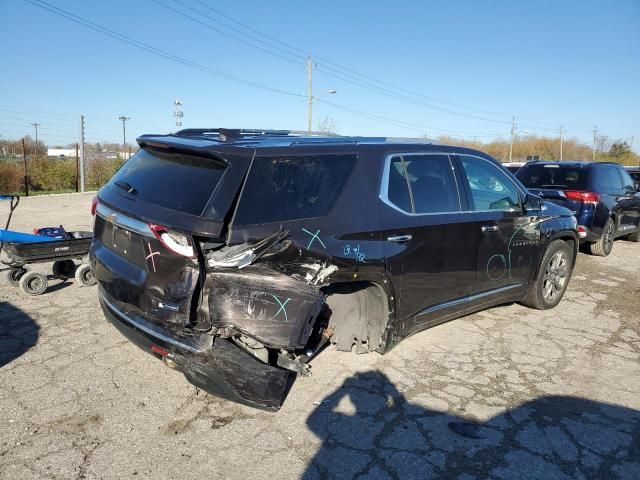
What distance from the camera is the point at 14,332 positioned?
14.3 ft

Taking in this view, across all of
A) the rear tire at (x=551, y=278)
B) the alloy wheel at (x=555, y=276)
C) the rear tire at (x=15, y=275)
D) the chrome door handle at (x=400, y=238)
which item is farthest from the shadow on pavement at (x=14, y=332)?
the alloy wheel at (x=555, y=276)

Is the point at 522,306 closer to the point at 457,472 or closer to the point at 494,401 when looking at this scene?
the point at 494,401

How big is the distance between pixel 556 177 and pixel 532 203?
157 inches

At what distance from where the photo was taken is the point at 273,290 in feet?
9.36

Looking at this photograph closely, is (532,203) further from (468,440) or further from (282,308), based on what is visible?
(282,308)

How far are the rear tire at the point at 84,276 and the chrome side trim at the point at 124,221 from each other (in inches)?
99.1

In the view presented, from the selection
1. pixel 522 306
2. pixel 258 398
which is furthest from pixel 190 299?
pixel 522 306

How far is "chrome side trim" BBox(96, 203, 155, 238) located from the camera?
9.61 ft

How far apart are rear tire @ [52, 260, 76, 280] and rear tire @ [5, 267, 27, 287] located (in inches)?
15.6

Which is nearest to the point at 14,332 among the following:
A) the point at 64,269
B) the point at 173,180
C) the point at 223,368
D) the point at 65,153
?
the point at 64,269

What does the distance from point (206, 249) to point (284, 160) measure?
0.78 metres

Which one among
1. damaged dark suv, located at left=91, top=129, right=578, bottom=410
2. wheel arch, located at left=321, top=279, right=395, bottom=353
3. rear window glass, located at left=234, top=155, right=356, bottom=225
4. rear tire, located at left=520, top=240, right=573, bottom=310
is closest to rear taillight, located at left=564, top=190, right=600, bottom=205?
rear tire, located at left=520, top=240, right=573, bottom=310

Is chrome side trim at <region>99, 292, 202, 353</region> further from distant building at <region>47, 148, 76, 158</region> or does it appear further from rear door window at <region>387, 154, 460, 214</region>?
distant building at <region>47, 148, 76, 158</region>

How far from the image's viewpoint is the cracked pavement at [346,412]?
2.74 meters
